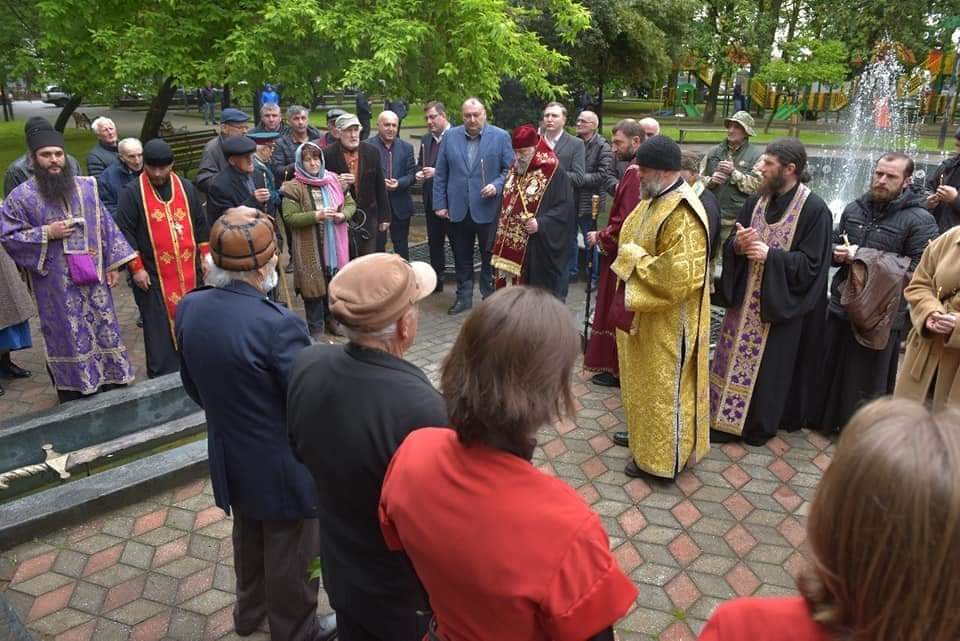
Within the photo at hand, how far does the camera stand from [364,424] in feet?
6.14

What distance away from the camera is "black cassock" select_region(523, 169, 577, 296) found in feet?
19.7

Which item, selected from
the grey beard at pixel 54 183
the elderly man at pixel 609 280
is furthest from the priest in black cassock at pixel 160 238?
the elderly man at pixel 609 280

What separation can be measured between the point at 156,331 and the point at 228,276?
3.31 m

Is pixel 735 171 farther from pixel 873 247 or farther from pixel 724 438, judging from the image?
pixel 724 438

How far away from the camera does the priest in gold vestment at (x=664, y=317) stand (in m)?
3.68

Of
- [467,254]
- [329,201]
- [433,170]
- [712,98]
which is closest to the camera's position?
[329,201]

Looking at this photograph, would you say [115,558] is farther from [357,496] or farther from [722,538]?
[722,538]

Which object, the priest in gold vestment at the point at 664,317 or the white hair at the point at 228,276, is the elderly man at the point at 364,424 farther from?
the priest in gold vestment at the point at 664,317

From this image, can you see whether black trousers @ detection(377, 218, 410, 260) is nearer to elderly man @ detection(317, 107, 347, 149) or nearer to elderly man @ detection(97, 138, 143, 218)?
elderly man @ detection(317, 107, 347, 149)

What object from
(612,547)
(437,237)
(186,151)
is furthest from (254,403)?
(186,151)

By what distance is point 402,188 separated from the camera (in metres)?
7.46

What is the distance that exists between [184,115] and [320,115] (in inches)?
283

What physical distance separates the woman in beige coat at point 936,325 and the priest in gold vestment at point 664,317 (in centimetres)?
105

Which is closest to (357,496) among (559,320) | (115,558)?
(559,320)
